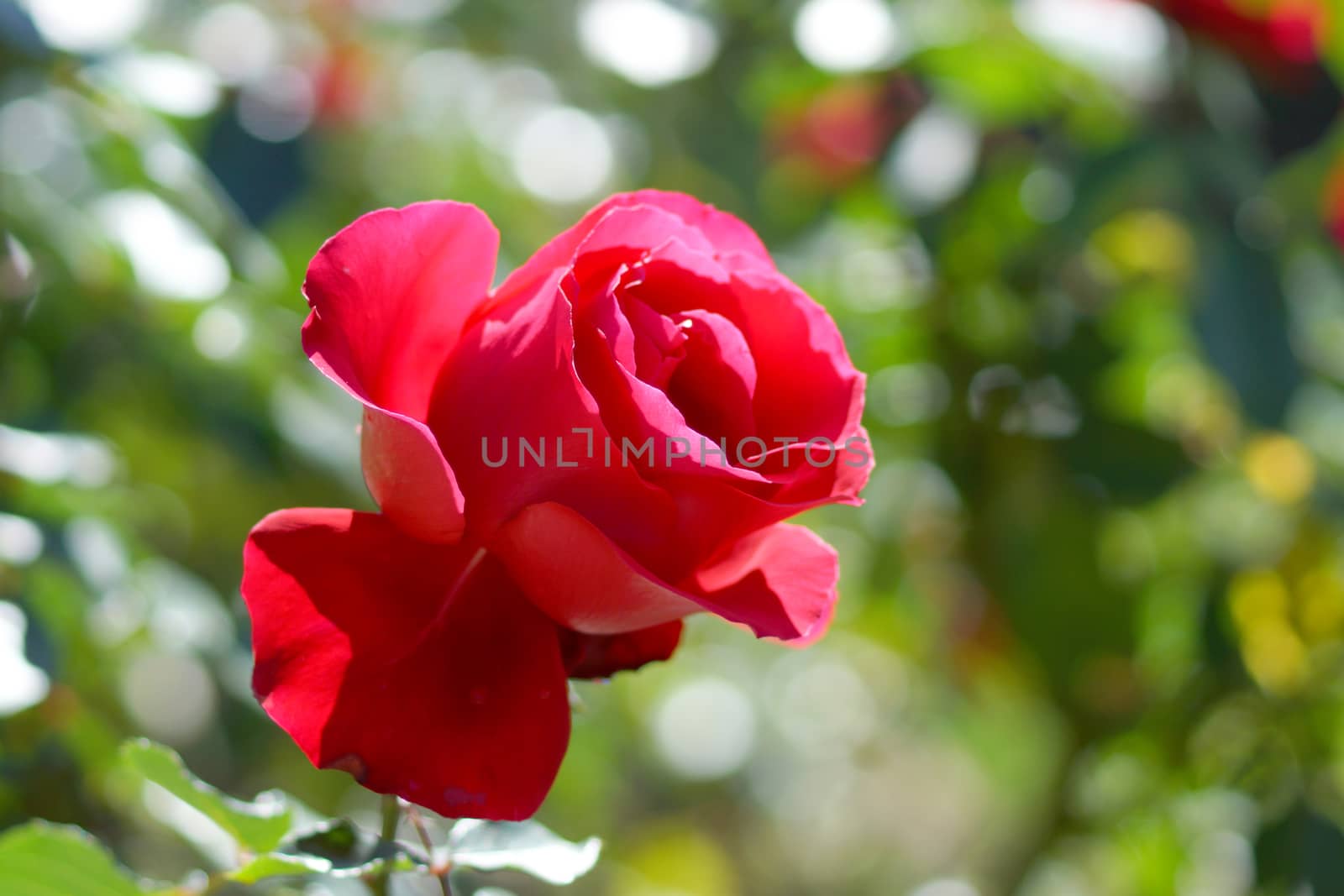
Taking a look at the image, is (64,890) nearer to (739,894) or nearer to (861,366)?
(861,366)

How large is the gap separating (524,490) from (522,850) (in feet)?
0.45

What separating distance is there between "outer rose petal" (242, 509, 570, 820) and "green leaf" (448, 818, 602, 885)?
47 millimetres

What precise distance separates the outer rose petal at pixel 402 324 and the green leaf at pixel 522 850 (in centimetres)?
12

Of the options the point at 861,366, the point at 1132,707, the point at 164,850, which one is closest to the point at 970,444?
the point at 861,366

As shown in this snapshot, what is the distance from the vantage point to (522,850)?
404 millimetres

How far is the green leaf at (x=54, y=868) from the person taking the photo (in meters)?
0.40

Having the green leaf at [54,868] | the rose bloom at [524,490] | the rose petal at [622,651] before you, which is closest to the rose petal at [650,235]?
the rose bloom at [524,490]

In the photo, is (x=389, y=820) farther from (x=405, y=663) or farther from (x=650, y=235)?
(x=650, y=235)

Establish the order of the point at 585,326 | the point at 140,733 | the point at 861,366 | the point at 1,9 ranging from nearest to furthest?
the point at 585,326 < the point at 1,9 < the point at 140,733 < the point at 861,366

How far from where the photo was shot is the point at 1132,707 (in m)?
1.17

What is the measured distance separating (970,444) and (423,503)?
2.84ft

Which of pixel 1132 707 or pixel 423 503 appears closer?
pixel 423 503

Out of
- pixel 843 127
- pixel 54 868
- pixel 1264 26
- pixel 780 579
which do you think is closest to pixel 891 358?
pixel 843 127

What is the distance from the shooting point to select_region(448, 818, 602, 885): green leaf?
382 mm
